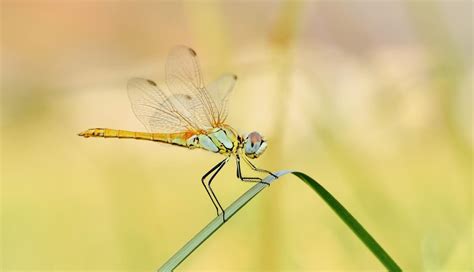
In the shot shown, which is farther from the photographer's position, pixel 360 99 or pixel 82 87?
pixel 82 87

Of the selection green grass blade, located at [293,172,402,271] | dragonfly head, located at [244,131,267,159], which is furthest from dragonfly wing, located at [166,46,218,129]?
green grass blade, located at [293,172,402,271]

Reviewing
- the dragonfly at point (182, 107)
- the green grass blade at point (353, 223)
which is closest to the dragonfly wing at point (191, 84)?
the dragonfly at point (182, 107)

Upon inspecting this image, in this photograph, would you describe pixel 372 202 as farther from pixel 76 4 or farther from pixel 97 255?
pixel 76 4

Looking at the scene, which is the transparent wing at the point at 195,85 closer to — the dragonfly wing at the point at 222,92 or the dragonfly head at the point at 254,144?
the dragonfly wing at the point at 222,92

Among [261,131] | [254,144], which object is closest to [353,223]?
[254,144]

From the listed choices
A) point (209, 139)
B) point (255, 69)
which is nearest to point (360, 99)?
point (255, 69)
